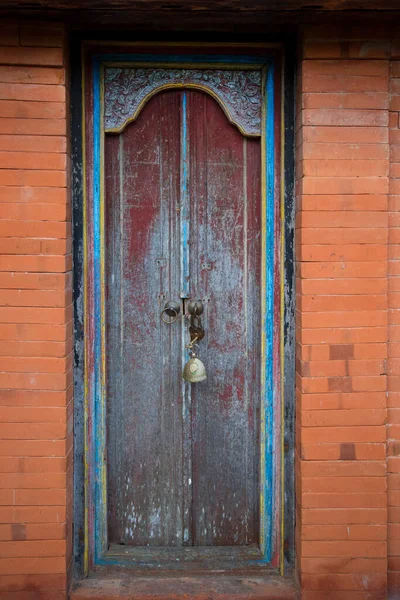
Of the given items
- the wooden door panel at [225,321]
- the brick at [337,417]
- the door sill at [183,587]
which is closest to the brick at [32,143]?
the wooden door panel at [225,321]

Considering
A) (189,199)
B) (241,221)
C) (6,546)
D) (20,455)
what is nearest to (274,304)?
(241,221)

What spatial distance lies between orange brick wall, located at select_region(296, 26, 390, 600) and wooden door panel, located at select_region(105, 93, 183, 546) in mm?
725

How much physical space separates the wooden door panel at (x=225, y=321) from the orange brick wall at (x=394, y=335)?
28.0 inches

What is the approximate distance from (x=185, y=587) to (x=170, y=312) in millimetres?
1441

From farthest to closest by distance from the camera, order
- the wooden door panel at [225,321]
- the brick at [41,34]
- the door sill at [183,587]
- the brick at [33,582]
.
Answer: the wooden door panel at [225,321] < the door sill at [183,587] < the brick at [33,582] < the brick at [41,34]

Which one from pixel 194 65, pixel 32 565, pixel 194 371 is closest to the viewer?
pixel 32 565

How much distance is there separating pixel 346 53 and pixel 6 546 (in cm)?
293

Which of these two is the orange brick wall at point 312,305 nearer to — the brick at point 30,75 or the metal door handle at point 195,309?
the brick at point 30,75

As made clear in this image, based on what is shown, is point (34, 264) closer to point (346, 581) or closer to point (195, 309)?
point (195, 309)

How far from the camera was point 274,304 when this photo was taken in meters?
3.35

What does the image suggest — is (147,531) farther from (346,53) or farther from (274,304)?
(346,53)

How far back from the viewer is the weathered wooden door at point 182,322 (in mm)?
3379

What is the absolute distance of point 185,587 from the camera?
3.21 meters

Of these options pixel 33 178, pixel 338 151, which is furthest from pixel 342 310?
pixel 33 178
